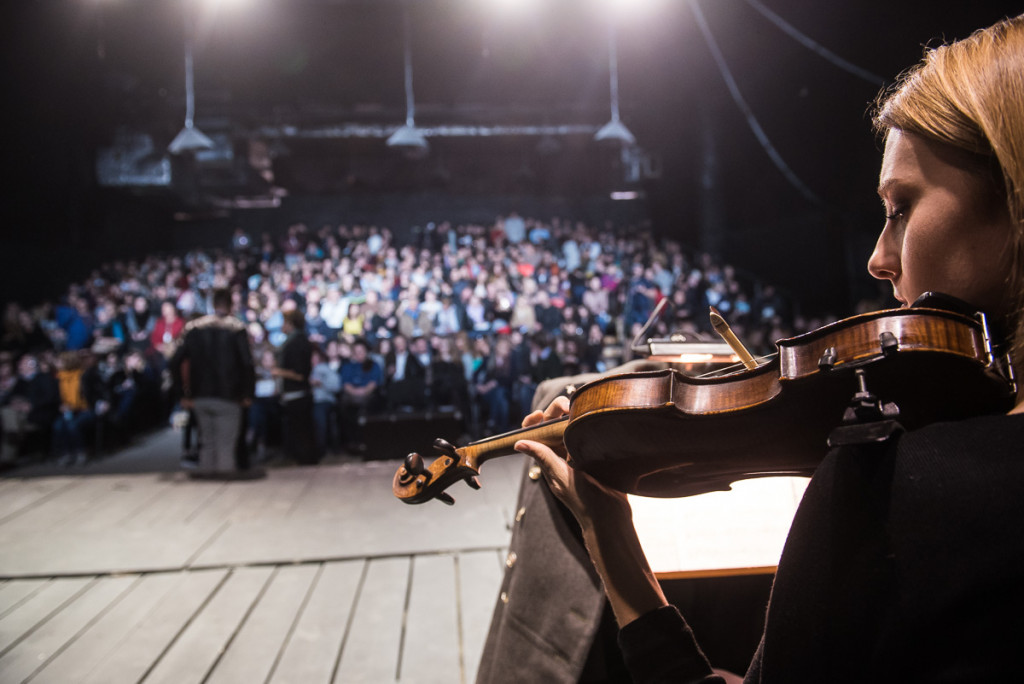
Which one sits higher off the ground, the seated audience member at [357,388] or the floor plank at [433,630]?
the seated audience member at [357,388]

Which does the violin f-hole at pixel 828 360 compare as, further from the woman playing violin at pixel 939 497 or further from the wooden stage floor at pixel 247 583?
the wooden stage floor at pixel 247 583

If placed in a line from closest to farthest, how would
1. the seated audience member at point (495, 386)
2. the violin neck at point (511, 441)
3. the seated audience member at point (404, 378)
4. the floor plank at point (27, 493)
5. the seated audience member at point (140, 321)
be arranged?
the violin neck at point (511, 441) < the floor plank at point (27, 493) < the seated audience member at point (404, 378) < the seated audience member at point (495, 386) < the seated audience member at point (140, 321)

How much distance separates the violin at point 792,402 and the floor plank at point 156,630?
6.29ft

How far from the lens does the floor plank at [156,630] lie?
199cm

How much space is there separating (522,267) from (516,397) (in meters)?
3.56

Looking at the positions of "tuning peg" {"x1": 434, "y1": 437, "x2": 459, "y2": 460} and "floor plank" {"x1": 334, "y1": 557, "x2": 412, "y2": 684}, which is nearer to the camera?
"tuning peg" {"x1": 434, "y1": 437, "x2": 459, "y2": 460}

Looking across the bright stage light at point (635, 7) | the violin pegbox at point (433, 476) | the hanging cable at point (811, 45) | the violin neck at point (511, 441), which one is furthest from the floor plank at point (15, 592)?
the bright stage light at point (635, 7)

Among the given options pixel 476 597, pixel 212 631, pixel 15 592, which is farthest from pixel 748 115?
pixel 15 592

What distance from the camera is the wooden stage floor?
204cm

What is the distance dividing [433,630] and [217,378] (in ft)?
10.5

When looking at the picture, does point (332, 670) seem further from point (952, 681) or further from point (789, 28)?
point (789, 28)

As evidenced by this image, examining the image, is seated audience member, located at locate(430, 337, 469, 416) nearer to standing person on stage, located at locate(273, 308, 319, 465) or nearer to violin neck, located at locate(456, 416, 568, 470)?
standing person on stage, located at locate(273, 308, 319, 465)

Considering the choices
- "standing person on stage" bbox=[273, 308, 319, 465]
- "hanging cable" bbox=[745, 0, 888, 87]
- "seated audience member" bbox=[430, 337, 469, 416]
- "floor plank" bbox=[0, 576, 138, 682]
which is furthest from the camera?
"hanging cable" bbox=[745, 0, 888, 87]

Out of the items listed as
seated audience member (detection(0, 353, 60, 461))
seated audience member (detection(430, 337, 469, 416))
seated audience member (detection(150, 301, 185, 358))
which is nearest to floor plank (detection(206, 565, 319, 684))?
A: seated audience member (detection(430, 337, 469, 416))
